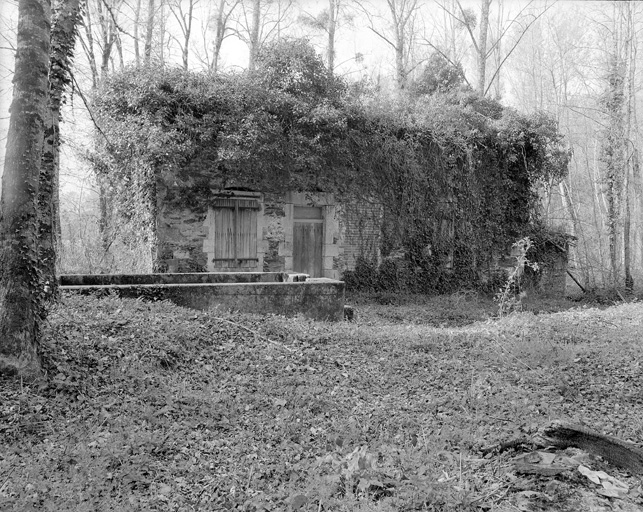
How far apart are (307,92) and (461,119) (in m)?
5.17

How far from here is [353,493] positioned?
3.26 meters

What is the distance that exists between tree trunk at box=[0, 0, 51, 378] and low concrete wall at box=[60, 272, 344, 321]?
281cm

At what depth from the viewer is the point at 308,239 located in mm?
13664

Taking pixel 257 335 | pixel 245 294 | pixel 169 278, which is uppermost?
pixel 169 278

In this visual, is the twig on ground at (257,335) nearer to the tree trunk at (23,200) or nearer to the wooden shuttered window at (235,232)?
the tree trunk at (23,200)

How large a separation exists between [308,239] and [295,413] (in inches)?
359

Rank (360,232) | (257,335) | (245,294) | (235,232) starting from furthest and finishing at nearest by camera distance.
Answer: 1. (360,232)
2. (235,232)
3. (245,294)
4. (257,335)

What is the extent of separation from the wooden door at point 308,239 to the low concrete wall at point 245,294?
16.0 ft

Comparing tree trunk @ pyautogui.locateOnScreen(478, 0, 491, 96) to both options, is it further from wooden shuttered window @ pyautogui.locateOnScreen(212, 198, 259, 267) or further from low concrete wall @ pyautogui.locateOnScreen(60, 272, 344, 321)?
low concrete wall @ pyautogui.locateOnScreen(60, 272, 344, 321)

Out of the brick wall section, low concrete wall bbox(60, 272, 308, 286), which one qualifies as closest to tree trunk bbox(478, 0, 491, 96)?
the brick wall section

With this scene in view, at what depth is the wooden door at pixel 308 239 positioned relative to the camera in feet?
44.5

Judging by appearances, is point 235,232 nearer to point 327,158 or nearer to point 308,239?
point 308,239

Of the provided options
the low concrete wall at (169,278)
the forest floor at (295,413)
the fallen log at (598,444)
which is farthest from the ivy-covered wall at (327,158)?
the fallen log at (598,444)

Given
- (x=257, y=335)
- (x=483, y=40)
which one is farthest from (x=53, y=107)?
(x=483, y=40)
